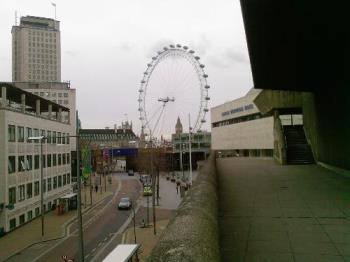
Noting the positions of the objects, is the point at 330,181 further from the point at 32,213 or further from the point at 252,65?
the point at 32,213

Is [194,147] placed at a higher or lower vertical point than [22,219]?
higher

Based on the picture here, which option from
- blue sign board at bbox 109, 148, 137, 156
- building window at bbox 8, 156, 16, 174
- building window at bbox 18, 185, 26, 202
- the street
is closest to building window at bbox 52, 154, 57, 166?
the street

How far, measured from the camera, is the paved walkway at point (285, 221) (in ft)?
26.2

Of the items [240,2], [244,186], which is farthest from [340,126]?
[240,2]

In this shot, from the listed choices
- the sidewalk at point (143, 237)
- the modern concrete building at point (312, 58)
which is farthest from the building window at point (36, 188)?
the modern concrete building at point (312, 58)

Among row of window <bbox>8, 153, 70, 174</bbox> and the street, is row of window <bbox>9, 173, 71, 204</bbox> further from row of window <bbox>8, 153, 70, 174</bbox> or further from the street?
the street

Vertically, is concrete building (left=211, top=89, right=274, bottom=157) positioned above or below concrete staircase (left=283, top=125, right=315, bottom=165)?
above

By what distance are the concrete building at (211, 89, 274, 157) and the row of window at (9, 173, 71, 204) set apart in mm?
33834

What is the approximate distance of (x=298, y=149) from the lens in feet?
99.7

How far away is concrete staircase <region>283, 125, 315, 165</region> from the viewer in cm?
2888

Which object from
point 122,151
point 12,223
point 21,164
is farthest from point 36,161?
point 122,151

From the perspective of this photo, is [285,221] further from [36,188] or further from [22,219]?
[36,188]

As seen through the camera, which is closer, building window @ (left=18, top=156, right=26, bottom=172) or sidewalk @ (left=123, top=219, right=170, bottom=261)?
sidewalk @ (left=123, top=219, right=170, bottom=261)

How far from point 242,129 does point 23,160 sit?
166ft
